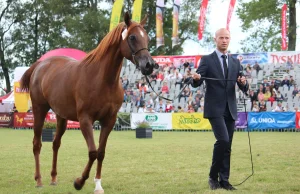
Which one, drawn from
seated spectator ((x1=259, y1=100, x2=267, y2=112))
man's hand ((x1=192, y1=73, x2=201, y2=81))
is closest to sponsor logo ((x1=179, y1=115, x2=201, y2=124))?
seated spectator ((x1=259, y1=100, x2=267, y2=112))

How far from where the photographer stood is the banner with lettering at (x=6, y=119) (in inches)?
1184

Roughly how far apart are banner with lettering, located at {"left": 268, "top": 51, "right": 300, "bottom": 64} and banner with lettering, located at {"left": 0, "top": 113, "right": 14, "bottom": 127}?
16885mm

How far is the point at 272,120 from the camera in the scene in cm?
2375

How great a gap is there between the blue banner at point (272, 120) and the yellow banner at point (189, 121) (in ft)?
7.77

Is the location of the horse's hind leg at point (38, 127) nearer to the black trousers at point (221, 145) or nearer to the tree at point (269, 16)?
the black trousers at point (221, 145)

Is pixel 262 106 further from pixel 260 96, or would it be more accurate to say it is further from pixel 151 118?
pixel 151 118

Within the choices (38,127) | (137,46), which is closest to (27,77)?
(38,127)

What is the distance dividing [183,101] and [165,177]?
19784 mm

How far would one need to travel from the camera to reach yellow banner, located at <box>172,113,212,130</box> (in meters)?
24.5

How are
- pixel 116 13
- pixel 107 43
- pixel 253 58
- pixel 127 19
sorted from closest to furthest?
pixel 127 19 → pixel 107 43 → pixel 253 58 → pixel 116 13

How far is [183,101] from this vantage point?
27719 millimetres

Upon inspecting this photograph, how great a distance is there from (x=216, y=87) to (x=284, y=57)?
2427 cm

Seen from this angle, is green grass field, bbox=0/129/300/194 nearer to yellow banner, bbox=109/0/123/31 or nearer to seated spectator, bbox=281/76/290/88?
seated spectator, bbox=281/76/290/88

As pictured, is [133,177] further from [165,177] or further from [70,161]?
[70,161]
